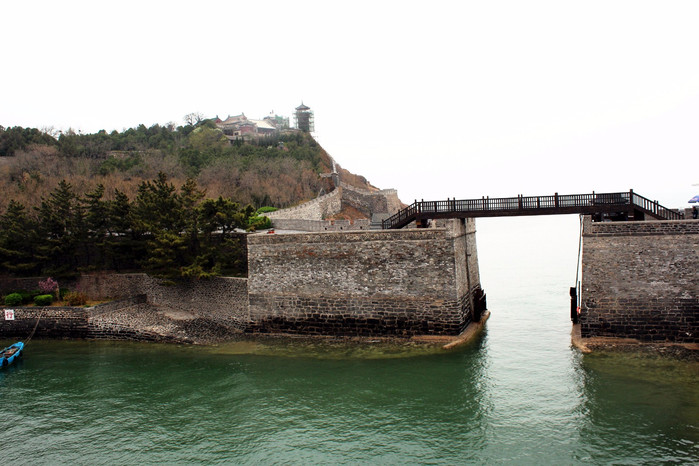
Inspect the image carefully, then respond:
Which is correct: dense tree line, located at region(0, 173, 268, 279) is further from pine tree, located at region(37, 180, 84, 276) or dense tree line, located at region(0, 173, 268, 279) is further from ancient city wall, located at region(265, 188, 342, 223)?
ancient city wall, located at region(265, 188, 342, 223)

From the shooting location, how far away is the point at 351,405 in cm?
1656

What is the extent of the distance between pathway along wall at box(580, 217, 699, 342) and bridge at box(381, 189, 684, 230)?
1.31 metres

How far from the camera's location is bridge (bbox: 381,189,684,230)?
20906mm

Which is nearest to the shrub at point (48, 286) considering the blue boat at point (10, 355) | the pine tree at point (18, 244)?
the pine tree at point (18, 244)

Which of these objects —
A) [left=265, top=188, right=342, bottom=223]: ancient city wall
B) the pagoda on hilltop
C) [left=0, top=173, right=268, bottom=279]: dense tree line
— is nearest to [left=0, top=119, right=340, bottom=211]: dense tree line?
[left=265, top=188, right=342, bottom=223]: ancient city wall

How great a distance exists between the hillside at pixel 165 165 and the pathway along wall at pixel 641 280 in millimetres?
33365

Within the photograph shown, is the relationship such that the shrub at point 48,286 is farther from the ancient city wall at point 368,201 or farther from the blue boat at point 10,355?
the ancient city wall at point 368,201

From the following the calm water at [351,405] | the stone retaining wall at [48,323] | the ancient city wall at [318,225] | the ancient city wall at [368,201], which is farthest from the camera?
the ancient city wall at [368,201]

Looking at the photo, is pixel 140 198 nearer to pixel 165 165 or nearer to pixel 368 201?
pixel 165 165

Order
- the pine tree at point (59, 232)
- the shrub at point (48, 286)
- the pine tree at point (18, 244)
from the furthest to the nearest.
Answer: the pine tree at point (59, 232) → the pine tree at point (18, 244) → the shrub at point (48, 286)

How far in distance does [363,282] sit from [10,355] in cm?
1458

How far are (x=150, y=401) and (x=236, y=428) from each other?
13.0 feet

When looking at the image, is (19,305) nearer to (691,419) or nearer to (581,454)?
(581,454)

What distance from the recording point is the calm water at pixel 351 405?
1380 centimetres
